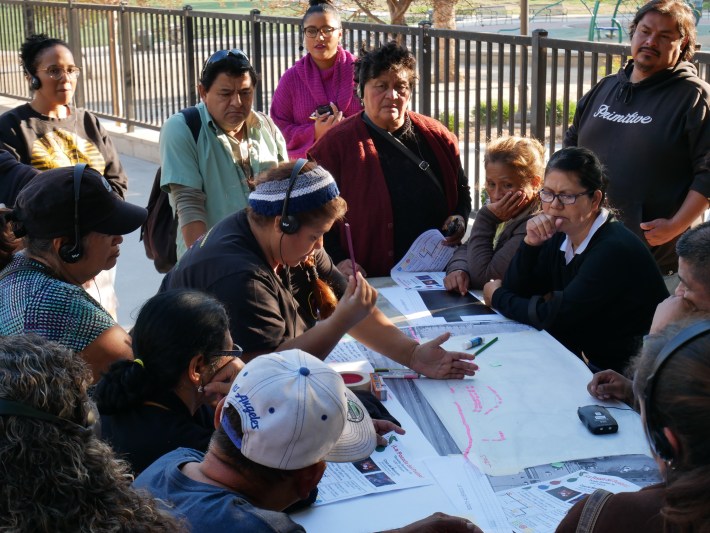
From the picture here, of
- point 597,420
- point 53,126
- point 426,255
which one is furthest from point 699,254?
point 53,126

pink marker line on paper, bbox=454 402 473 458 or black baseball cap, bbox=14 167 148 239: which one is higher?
black baseball cap, bbox=14 167 148 239

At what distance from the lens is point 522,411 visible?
2.69m

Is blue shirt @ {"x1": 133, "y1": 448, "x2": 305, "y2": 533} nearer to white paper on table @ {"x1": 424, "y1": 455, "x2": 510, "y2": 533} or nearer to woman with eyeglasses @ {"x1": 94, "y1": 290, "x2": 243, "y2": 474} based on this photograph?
woman with eyeglasses @ {"x1": 94, "y1": 290, "x2": 243, "y2": 474}

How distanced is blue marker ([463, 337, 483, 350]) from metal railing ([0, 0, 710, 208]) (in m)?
2.33

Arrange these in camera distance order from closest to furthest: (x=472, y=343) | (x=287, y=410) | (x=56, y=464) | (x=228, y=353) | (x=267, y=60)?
(x=56, y=464) → (x=287, y=410) → (x=228, y=353) → (x=472, y=343) → (x=267, y=60)

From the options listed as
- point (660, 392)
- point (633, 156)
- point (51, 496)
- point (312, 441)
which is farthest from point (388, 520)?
point (633, 156)

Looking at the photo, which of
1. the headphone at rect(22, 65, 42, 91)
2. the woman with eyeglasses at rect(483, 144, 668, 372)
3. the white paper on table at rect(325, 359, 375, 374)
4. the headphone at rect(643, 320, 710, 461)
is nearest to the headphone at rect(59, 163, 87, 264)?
the white paper on table at rect(325, 359, 375, 374)

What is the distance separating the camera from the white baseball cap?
5.75ft

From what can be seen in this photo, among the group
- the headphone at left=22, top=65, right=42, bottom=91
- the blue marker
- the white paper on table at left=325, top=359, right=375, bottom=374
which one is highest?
the headphone at left=22, top=65, right=42, bottom=91

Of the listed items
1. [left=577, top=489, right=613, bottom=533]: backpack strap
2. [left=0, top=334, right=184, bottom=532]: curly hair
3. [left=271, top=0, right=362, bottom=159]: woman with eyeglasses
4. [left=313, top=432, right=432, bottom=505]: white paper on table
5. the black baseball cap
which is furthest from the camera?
[left=271, top=0, right=362, bottom=159]: woman with eyeglasses

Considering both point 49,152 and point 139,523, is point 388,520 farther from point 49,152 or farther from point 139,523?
point 49,152

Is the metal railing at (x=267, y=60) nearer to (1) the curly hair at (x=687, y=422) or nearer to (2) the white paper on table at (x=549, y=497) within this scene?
(2) the white paper on table at (x=549, y=497)

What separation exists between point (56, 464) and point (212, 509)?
50cm

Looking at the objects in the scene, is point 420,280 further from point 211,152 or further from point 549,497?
point 549,497
